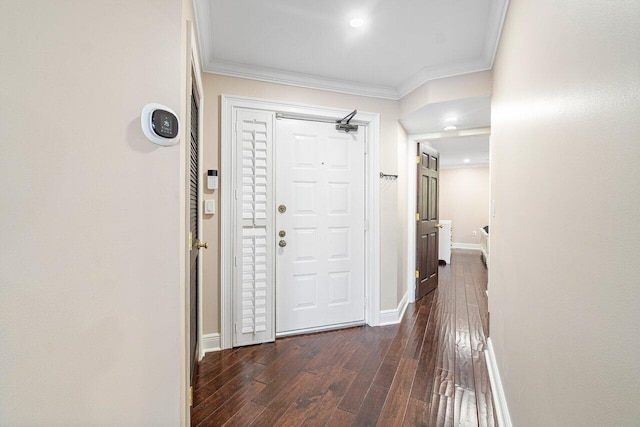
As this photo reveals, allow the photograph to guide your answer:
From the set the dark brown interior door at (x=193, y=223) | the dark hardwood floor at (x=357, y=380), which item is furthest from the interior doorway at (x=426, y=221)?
the dark brown interior door at (x=193, y=223)

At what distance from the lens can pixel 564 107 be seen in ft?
2.62

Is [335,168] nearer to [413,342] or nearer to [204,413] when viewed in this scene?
[413,342]

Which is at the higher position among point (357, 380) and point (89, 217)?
point (89, 217)

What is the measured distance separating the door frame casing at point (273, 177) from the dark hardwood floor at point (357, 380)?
0.32 meters

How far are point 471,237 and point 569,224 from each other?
25.3 feet

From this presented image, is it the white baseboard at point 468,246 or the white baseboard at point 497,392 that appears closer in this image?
the white baseboard at point 497,392

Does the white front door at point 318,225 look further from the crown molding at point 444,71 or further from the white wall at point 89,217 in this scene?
the white wall at point 89,217

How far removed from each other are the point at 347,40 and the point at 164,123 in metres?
1.58

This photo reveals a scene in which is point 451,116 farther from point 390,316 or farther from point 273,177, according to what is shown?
point 390,316

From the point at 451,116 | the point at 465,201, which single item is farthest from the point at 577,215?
the point at 465,201

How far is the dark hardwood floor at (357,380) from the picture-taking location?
1576 millimetres

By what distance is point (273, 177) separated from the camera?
7.91 feet

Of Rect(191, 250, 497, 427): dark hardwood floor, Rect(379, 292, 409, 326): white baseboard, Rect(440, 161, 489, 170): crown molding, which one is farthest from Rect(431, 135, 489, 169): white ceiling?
Rect(191, 250, 497, 427): dark hardwood floor

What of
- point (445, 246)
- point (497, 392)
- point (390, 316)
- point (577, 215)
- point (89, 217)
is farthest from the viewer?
point (445, 246)
